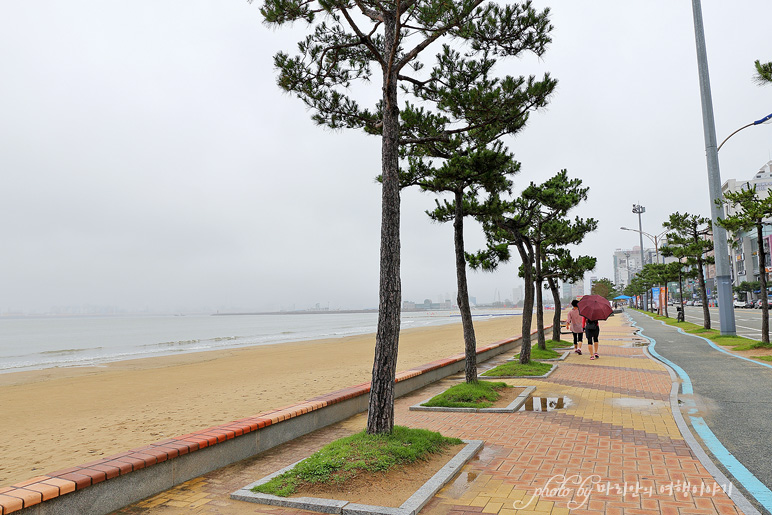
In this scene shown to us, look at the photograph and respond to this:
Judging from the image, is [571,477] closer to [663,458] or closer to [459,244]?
[663,458]

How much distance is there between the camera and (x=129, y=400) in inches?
463

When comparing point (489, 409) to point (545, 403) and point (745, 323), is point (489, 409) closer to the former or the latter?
point (545, 403)

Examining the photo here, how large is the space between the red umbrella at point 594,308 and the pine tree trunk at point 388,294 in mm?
10281

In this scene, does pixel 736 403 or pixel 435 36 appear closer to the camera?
pixel 435 36

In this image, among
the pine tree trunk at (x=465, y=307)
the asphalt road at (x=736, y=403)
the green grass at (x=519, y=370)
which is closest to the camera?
the asphalt road at (x=736, y=403)

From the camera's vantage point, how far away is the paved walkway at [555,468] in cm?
378

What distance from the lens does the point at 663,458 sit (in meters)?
4.82

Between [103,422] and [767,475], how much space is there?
1000 centimetres

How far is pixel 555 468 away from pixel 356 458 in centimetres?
188

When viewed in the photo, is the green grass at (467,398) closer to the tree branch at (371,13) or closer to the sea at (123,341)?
the tree branch at (371,13)

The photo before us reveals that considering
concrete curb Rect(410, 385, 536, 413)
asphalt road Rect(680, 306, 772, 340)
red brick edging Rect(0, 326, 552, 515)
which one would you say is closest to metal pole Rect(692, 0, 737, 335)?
asphalt road Rect(680, 306, 772, 340)

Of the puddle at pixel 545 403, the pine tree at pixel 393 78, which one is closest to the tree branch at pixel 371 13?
the pine tree at pixel 393 78

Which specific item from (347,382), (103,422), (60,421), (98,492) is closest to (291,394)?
(347,382)

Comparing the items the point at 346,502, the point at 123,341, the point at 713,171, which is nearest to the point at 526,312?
the point at 346,502
